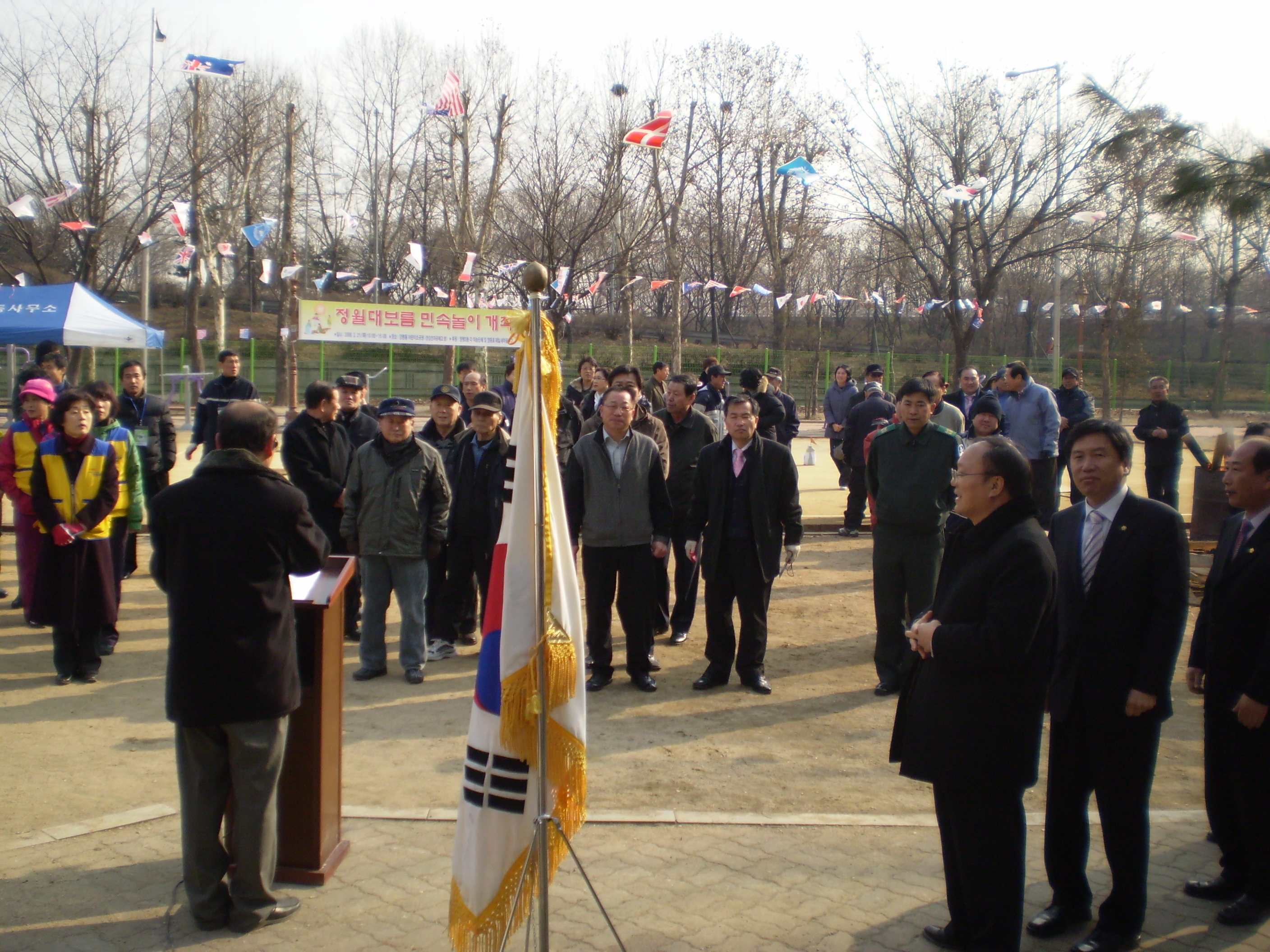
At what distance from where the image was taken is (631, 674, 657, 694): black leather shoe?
249 inches

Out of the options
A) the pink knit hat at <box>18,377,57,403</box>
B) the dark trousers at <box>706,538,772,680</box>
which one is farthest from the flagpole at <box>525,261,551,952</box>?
the pink knit hat at <box>18,377,57,403</box>

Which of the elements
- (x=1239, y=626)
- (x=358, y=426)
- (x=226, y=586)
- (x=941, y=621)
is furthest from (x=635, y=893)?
(x=358, y=426)

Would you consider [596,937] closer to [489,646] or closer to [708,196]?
[489,646]

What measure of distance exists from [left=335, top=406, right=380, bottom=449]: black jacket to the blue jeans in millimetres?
1360

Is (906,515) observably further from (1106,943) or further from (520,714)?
(520,714)

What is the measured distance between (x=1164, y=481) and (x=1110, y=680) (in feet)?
31.1

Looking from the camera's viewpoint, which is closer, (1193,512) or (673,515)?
(673,515)

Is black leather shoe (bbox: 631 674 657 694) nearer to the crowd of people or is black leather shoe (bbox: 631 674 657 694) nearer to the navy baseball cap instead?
the crowd of people

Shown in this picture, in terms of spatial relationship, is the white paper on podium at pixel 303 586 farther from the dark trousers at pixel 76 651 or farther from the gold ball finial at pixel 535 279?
the dark trousers at pixel 76 651

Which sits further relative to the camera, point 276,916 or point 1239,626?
point 1239,626

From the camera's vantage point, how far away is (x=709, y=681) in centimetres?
636

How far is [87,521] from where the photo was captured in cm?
639

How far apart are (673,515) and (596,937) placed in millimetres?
4198

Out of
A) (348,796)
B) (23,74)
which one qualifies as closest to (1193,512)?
(348,796)
